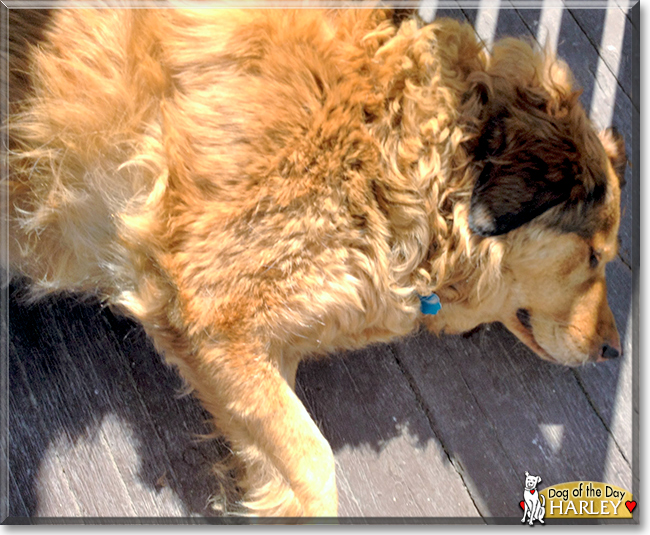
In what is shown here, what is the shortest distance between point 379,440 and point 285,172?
4.72 feet

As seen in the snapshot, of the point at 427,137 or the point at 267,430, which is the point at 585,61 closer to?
the point at 427,137

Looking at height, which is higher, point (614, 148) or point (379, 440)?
point (614, 148)

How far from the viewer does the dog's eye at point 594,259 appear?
207 cm

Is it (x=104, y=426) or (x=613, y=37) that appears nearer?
(x=104, y=426)

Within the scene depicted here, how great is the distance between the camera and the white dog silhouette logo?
8.05ft

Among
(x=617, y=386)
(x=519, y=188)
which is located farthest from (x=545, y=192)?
(x=617, y=386)

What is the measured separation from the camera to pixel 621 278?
8.63 ft

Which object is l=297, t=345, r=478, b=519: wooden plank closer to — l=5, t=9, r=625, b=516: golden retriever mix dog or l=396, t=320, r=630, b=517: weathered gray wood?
l=396, t=320, r=630, b=517: weathered gray wood

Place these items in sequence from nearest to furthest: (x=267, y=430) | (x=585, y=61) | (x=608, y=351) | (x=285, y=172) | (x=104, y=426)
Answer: (x=285, y=172), (x=267, y=430), (x=608, y=351), (x=104, y=426), (x=585, y=61)

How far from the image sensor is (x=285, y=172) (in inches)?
72.2

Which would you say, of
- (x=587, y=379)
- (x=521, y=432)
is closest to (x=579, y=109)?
(x=587, y=379)

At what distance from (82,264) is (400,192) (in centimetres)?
142

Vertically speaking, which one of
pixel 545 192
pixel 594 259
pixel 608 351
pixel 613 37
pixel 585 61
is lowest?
pixel 608 351

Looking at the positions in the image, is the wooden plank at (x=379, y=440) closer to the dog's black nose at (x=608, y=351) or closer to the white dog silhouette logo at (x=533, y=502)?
the white dog silhouette logo at (x=533, y=502)
